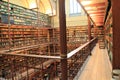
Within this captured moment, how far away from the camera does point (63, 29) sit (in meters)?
1.65

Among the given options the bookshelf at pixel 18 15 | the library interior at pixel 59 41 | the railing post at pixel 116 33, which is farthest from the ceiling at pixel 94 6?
the bookshelf at pixel 18 15

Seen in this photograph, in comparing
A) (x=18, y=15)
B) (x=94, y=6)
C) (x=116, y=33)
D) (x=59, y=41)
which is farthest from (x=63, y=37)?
(x=18, y=15)

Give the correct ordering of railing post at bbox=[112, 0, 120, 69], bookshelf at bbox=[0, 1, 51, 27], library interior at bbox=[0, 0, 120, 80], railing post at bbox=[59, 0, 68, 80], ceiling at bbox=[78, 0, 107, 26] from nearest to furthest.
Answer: railing post at bbox=[59, 0, 68, 80] < library interior at bbox=[0, 0, 120, 80] < railing post at bbox=[112, 0, 120, 69] < ceiling at bbox=[78, 0, 107, 26] < bookshelf at bbox=[0, 1, 51, 27]

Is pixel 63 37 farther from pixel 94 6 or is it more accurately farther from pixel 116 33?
pixel 94 6

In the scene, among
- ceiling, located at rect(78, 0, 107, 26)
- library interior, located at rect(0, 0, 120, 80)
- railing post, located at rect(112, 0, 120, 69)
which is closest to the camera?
library interior, located at rect(0, 0, 120, 80)

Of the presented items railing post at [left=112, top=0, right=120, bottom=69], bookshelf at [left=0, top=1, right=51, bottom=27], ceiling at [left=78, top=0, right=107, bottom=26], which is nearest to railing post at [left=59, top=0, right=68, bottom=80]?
railing post at [left=112, top=0, right=120, bottom=69]

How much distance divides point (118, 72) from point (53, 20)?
12.8 metres

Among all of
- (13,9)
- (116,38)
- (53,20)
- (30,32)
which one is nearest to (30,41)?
(30,32)

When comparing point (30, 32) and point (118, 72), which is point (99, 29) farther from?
point (118, 72)

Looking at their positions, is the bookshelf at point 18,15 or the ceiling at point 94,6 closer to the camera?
the ceiling at point 94,6

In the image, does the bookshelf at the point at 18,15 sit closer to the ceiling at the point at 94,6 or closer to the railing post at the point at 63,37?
the ceiling at the point at 94,6

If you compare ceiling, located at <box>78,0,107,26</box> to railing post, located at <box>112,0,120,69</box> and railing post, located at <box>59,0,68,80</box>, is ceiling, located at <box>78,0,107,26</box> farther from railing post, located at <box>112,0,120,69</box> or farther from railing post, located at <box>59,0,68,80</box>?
railing post, located at <box>59,0,68,80</box>

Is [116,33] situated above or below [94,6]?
below

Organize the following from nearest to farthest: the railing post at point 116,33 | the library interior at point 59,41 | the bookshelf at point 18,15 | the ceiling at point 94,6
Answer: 1. the library interior at point 59,41
2. the railing post at point 116,33
3. the ceiling at point 94,6
4. the bookshelf at point 18,15
